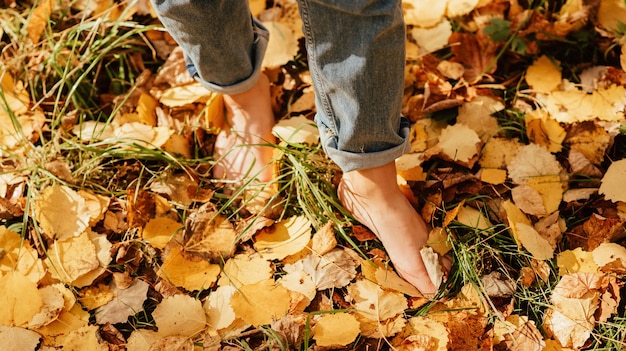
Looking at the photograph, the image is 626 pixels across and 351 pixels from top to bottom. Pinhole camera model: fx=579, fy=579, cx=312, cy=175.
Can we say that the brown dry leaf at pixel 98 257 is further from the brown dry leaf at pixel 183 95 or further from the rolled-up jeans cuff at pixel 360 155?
the rolled-up jeans cuff at pixel 360 155

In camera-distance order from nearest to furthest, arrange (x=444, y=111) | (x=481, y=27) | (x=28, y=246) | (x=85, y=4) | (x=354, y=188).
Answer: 1. (x=354, y=188)
2. (x=28, y=246)
3. (x=444, y=111)
4. (x=481, y=27)
5. (x=85, y=4)

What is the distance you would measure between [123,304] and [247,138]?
20.1 inches

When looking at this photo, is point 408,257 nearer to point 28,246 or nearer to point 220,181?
point 220,181

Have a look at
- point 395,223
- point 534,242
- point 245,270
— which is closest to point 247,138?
point 245,270

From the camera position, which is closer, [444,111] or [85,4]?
[444,111]

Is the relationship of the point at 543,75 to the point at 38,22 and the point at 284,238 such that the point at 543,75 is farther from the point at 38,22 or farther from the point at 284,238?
the point at 38,22

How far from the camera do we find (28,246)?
4.67ft

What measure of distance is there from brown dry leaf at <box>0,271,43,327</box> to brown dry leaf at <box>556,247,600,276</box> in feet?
3.89

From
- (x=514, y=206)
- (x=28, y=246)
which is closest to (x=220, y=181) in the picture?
(x=28, y=246)

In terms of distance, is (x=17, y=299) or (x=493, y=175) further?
(x=493, y=175)

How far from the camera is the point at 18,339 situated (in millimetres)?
1282

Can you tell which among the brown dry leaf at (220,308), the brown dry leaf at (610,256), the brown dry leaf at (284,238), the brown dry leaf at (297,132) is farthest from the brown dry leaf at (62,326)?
the brown dry leaf at (610,256)

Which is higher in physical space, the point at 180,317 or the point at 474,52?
the point at 474,52

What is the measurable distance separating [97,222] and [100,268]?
140 mm
